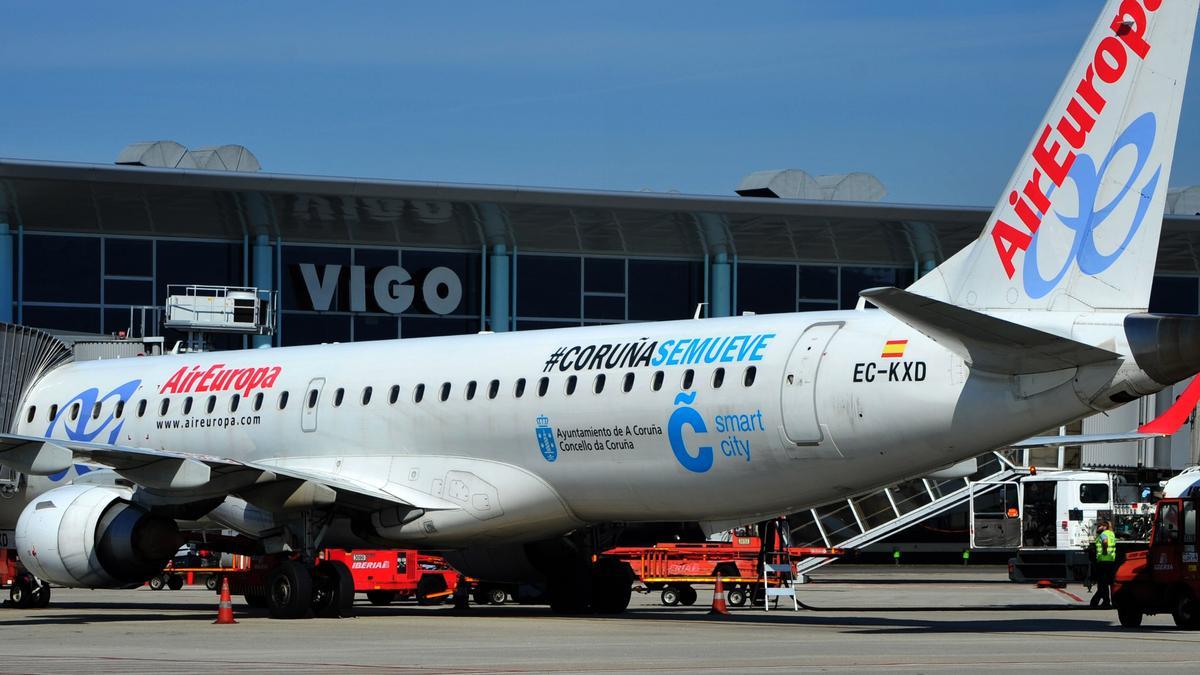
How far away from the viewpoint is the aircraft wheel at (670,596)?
3091 cm

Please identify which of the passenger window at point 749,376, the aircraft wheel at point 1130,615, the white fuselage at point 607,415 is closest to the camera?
the white fuselage at point 607,415

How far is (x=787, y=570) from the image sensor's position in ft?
90.3

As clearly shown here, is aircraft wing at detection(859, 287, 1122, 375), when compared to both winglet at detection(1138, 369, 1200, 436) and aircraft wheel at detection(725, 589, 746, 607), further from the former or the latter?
aircraft wheel at detection(725, 589, 746, 607)

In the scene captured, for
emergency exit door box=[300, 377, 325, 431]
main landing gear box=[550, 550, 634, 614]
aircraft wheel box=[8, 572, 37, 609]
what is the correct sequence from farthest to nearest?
aircraft wheel box=[8, 572, 37, 609]
emergency exit door box=[300, 377, 325, 431]
main landing gear box=[550, 550, 634, 614]

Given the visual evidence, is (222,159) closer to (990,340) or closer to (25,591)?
(25,591)

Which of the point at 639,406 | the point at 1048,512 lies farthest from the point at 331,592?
the point at 1048,512

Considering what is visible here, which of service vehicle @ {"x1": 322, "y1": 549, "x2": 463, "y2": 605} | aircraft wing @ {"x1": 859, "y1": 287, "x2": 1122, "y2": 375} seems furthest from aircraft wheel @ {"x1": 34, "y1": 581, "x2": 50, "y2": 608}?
aircraft wing @ {"x1": 859, "y1": 287, "x2": 1122, "y2": 375}

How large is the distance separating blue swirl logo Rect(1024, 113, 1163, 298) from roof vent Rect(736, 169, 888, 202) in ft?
127

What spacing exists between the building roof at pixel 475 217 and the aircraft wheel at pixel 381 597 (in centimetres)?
2013

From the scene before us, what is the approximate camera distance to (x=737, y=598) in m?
30.4

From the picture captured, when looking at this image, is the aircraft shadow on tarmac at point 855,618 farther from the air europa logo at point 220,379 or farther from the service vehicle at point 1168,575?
the air europa logo at point 220,379

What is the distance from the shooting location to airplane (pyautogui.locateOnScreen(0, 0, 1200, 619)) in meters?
19.0

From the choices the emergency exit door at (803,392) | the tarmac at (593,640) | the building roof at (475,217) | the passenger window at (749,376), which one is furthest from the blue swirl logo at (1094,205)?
the building roof at (475,217)

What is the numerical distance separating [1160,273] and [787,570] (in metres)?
36.1
